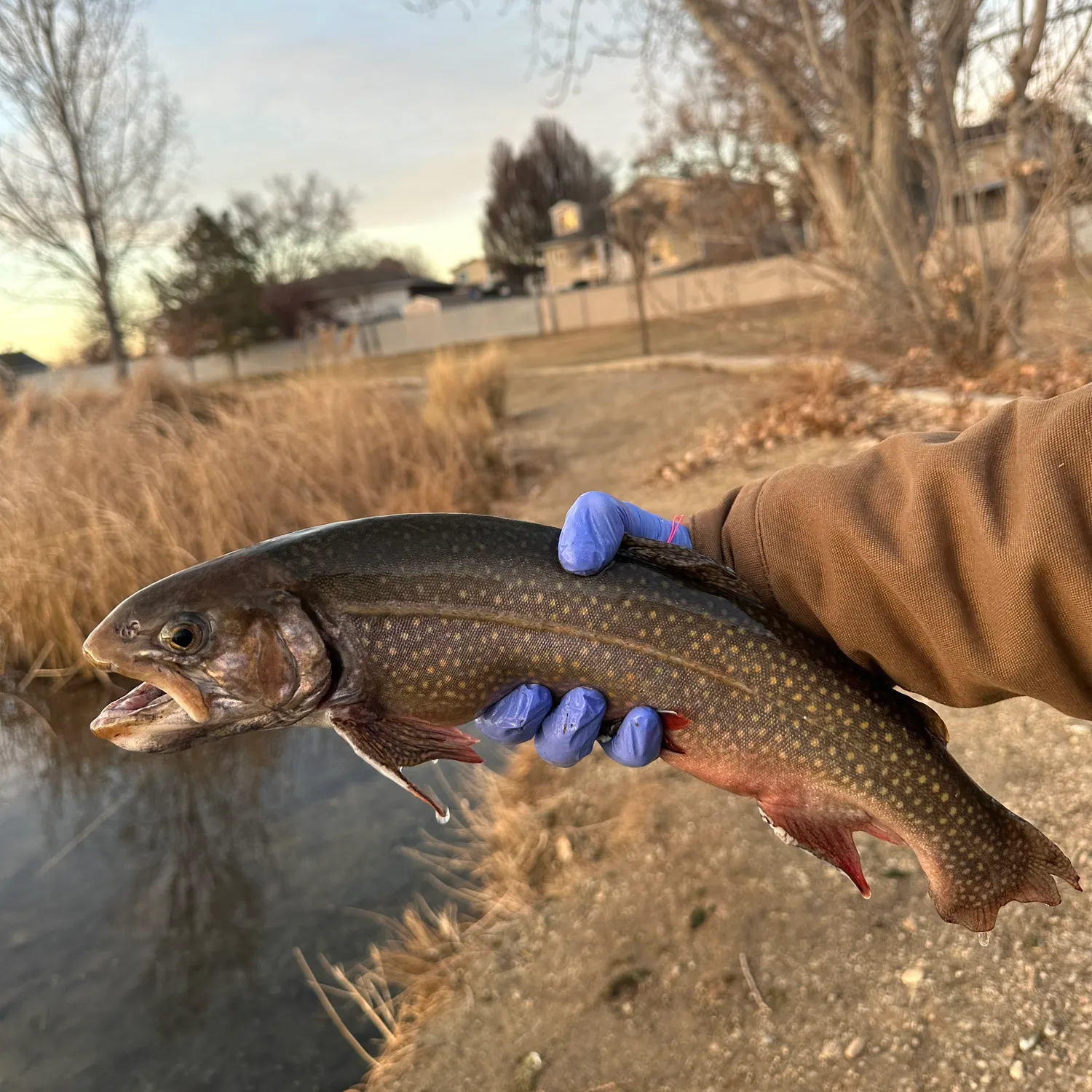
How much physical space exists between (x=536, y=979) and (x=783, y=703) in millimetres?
1800

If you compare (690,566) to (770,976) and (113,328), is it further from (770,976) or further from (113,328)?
(113,328)

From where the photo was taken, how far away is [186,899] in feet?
15.0

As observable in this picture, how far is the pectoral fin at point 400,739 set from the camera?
2111 millimetres

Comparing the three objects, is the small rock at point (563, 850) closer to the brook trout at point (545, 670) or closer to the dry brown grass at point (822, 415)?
the brook trout at point (545, 670)

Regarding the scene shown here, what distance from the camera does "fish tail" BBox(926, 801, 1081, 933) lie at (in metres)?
2.10

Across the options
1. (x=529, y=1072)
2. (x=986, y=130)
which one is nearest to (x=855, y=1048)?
(x=529, y=1072)

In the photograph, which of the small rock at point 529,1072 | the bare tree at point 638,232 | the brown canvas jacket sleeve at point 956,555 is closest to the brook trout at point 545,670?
the brown canvas jacket sleeve at point 956,555

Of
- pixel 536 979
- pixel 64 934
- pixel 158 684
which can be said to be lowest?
pixel 64 934

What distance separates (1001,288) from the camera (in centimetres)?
788

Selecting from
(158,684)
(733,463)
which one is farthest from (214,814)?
(733,463)

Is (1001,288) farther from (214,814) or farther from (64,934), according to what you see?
(64,934)

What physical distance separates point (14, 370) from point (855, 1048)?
64.5 feet

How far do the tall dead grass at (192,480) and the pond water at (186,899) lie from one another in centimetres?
134

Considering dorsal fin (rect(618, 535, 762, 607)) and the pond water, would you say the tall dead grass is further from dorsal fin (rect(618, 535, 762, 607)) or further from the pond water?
dorsal fin (rect(618, 535, 762, 607))
